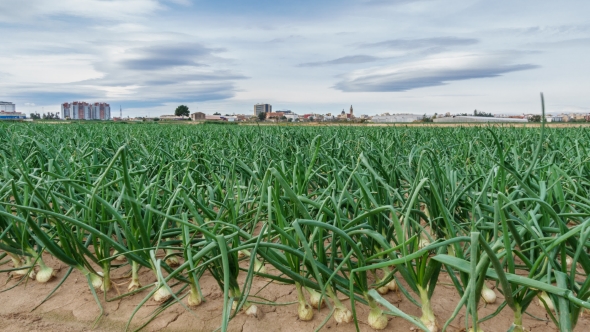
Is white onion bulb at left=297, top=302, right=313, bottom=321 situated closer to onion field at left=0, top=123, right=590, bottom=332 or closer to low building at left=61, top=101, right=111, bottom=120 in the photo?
onion field at left=0, top=123, right=590, bottom=332

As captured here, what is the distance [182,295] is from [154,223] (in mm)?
361

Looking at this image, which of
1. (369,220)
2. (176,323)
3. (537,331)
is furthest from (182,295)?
(537,331)

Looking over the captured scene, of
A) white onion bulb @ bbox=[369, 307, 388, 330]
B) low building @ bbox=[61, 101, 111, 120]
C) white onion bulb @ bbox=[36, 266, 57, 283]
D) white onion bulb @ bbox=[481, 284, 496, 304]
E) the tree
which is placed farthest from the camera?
low building @ bbox=[61, 101, 111, 120]

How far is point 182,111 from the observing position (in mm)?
76750

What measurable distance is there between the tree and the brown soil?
77.8 m

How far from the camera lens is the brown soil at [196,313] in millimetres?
1341

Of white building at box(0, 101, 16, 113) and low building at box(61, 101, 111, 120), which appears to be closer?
white building at box(0, 101, 16, 113)

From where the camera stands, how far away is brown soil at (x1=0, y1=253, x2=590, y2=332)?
1.34 metres

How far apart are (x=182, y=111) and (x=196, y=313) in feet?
260

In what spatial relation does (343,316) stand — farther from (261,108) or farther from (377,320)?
(261,108)

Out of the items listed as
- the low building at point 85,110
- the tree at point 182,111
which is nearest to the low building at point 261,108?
the tree at point 182,111

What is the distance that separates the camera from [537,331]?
50.5 inches

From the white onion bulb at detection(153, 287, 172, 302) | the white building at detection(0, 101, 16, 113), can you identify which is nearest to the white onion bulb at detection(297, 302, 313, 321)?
the white onion bulb at detection(153, 287, 172, 302)

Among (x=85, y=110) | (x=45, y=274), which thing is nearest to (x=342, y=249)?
(x=45, y=274)
